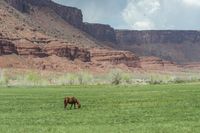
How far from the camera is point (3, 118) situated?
1196 inches

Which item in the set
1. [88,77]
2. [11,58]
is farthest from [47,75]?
[88,77]

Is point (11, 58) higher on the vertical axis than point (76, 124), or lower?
higher

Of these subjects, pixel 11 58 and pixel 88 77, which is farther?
pixel 11 58

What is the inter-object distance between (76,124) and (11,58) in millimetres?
175606

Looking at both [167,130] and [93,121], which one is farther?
[93,121]

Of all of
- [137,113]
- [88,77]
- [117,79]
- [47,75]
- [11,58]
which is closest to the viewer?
[137,113]

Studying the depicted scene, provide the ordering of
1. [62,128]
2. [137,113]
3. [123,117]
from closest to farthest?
1. [62,128]
2. [123,117]
3. [137,113]

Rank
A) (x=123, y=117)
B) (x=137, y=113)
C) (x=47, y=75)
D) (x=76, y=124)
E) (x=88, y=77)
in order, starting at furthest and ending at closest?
(x=47, y=75) < (x=88, y=77) < (x=137, y=113) < (x=123, y=117) < (x=76, y=124)

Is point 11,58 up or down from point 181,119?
up

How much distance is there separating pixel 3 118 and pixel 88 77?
109 meters

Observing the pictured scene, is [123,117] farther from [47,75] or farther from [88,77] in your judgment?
[47,75]

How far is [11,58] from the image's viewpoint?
652 feet

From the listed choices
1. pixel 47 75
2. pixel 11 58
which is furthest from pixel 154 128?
pixel 11 58

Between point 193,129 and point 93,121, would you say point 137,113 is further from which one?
point 193,129
